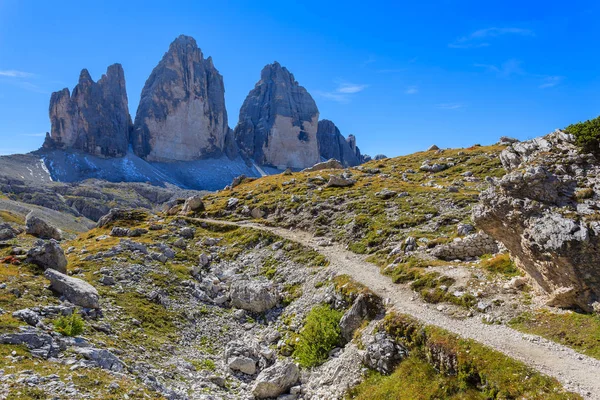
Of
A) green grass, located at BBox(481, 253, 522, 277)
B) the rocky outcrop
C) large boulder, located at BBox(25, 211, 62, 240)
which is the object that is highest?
large boulder, located at BBox(25, 211, 62, 240)

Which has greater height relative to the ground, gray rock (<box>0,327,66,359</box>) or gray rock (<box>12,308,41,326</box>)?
A: gray rock (<box>12,308,41,326</box>)

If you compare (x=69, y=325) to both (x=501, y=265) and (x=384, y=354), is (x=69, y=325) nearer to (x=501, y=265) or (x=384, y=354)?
(x=384, y=354)

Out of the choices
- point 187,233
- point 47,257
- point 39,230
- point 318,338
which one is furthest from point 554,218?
point 39,230

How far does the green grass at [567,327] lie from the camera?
20700mm

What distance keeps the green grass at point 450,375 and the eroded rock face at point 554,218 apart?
6740 millimetres

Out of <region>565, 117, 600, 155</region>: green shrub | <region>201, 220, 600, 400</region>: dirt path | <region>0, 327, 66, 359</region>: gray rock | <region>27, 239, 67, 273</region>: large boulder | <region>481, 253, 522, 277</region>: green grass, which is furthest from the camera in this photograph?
<region>27, 239, 67, 273</region>: large boulder

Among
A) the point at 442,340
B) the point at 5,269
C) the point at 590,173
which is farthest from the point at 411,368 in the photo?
the point at 5,269

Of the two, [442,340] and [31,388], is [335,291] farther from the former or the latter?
[31,388]

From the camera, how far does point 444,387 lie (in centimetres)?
2153

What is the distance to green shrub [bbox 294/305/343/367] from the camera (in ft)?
97.2

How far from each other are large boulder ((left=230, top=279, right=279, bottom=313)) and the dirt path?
8982mm

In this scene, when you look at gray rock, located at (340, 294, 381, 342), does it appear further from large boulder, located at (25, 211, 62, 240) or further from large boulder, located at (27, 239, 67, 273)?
A: large boulder, located at (25, 211, 62, 240)

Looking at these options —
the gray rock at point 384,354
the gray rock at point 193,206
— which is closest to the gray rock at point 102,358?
the gray rock at point 384,354

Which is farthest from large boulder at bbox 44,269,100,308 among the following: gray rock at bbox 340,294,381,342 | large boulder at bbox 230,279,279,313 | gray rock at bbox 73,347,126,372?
gray rock at bbox 340,294,381,342
